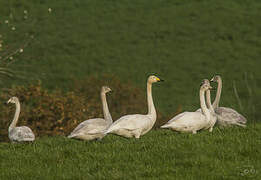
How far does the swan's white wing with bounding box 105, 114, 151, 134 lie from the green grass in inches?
14.9

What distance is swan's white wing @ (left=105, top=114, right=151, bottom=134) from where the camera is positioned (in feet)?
40.6

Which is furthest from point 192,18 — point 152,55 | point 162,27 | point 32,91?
point 32,91

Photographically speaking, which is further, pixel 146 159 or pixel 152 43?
pixel 152 43

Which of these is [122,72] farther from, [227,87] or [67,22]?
[67,22]

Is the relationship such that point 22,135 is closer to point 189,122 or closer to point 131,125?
point 131,125

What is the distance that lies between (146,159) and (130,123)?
1.83 meters

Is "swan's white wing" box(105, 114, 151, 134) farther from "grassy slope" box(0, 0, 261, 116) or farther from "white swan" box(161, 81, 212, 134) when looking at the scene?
"grassy slope" box(0, 0, 261, 116)

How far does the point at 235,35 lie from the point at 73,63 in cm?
1428

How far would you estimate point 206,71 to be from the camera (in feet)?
123

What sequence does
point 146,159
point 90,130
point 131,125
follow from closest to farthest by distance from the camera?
point 146,159 → point 131,125 → point 90,130

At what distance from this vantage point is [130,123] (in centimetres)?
1258

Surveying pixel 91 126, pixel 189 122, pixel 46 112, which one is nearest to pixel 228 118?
pixel 189 122

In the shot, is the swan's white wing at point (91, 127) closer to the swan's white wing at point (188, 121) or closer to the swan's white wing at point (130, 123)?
the swan's white wing at point (130, 123)

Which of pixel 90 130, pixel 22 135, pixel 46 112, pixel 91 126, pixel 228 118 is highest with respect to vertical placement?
pixel 46 112
